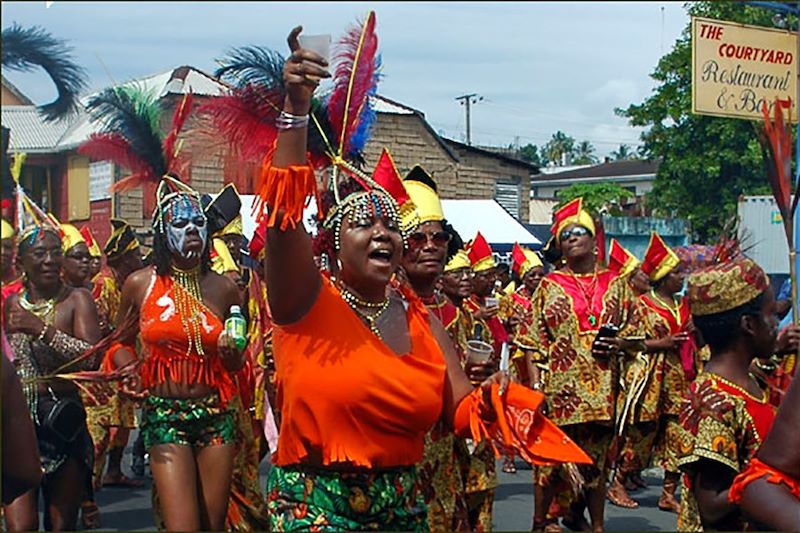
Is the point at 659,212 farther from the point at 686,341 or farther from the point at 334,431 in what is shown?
the point at 334,431

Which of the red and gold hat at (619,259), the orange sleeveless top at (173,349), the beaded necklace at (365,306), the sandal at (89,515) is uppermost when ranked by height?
→ the red and gold hat at (619,259)

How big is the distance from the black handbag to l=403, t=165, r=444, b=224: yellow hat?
2016mm

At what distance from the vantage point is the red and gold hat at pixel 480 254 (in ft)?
30.1

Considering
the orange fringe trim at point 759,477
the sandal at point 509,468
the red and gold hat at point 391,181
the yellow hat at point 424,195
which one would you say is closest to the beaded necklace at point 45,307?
the yellow hat at point 424,195

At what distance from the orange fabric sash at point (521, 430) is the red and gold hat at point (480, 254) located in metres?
5.68

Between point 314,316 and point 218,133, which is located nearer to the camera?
point 314,316

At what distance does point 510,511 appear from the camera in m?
7.89

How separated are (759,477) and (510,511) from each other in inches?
202

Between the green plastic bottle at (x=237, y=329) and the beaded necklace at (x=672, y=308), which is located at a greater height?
the green plastic bottle at (x=237, y=329)

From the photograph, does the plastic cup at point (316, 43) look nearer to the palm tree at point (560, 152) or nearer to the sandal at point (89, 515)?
the sandal at point (89, 515)

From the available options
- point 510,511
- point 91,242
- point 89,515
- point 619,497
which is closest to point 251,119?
point 89,515

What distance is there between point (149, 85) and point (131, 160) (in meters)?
0.44

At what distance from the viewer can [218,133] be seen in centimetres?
427

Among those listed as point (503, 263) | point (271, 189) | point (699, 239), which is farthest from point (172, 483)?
point (503, 263)
